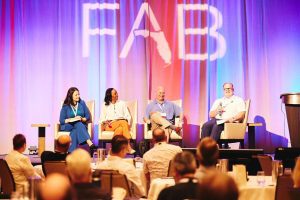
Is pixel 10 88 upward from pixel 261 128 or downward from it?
upward

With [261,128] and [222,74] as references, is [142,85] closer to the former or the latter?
[222,74]

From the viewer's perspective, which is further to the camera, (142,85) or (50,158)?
(142,85)

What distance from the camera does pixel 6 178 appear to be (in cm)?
549

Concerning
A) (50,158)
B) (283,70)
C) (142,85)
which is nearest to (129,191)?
(50,158)

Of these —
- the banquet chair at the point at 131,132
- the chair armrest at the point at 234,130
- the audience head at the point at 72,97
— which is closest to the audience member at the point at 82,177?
the chair armrest at the point at 234,130

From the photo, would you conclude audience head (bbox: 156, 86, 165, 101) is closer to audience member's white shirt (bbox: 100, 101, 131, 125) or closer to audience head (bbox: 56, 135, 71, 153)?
audience member's white shirt (bbox: 100, 101, 131, 125)

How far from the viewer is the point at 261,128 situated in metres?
10.5

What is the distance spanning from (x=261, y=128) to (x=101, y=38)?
3.28 meters

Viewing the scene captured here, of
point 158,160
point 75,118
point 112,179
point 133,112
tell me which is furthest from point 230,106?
point 112,179

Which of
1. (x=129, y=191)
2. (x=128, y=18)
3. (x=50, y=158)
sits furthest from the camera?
(x=128, y=18)

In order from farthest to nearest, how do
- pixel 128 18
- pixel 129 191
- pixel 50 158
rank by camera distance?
pixel 128 18 → pixel 50 158 → pixel 129 191

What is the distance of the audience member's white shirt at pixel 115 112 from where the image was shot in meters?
9.69

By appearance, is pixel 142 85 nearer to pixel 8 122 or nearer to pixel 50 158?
pixel 8 122

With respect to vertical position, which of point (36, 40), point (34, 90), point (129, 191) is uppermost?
point (36, 40)
